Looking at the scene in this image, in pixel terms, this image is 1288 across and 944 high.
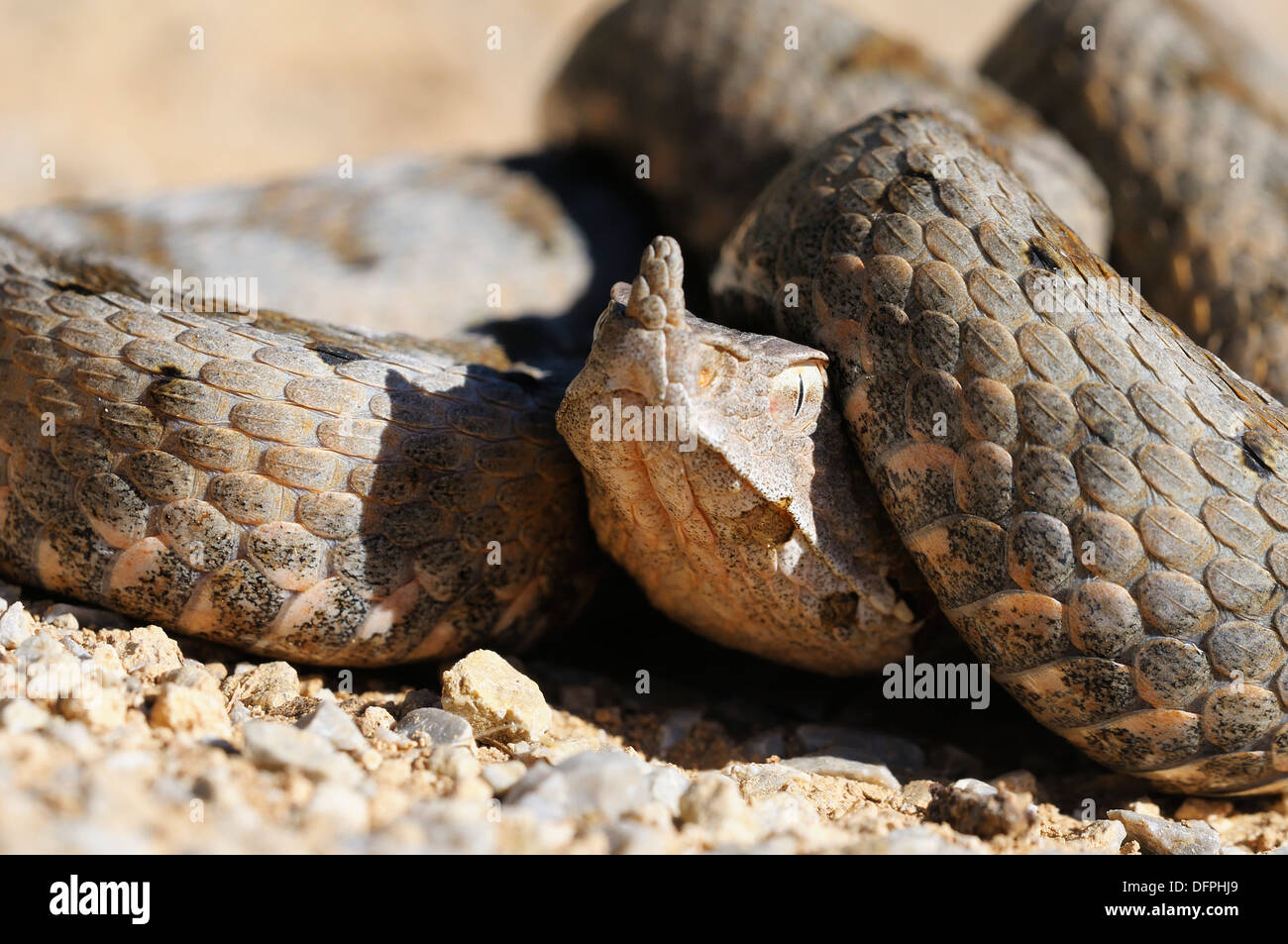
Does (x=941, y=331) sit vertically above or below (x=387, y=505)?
above

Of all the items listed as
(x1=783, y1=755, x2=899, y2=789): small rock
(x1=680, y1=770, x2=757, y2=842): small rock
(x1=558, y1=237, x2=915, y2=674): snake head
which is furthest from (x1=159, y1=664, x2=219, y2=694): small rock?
(x1=783, y1=755, x2=899, y2=789): small rock

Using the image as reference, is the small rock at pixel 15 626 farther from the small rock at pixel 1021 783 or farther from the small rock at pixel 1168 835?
the small rock at pixel 1168 835

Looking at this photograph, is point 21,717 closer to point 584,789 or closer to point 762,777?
point 584,789

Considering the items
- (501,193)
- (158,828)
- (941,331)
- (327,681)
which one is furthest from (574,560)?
(501,193)

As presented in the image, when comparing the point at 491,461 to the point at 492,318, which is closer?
the point at 491,461

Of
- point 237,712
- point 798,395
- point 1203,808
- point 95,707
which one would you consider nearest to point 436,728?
point 237,712

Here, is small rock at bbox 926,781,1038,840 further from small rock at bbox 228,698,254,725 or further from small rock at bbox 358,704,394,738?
small rock at bbox 228,698,254,725
